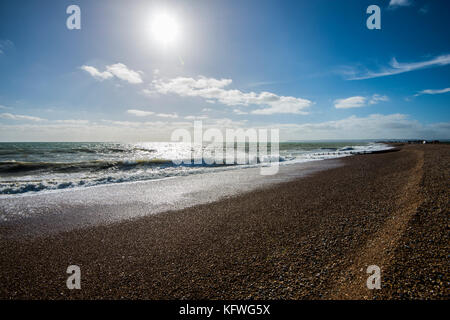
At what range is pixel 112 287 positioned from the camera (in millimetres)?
3654

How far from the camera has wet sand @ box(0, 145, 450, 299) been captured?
10.7 ft

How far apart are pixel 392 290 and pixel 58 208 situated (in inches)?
418

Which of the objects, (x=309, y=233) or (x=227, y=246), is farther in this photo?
(x=309, y=233)

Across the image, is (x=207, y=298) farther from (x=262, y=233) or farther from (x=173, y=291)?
(x=262, y=233)

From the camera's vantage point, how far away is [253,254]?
4371mm

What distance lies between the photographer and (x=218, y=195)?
9.83 metres

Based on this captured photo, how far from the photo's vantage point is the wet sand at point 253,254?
3.26 meters
